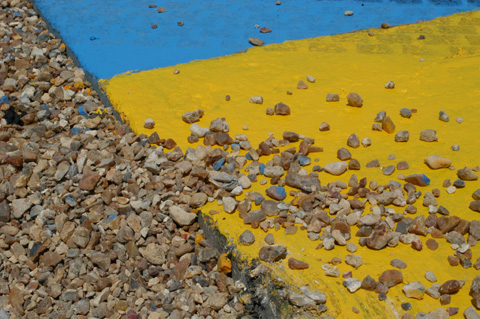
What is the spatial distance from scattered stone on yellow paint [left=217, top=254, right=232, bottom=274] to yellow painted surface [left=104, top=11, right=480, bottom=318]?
0.32 ft

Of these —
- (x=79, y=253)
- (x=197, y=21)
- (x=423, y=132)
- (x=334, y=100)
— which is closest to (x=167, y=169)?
(x=79, y=253)

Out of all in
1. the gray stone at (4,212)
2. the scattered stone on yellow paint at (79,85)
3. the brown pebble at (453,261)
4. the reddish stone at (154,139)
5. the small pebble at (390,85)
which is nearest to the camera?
the brown pebble at (453,261)

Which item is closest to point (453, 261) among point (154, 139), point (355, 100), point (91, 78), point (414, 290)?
point (414, 290)

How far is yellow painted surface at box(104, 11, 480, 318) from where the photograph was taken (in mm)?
2385

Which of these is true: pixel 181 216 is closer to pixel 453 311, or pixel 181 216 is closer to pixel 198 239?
pixel 198 239

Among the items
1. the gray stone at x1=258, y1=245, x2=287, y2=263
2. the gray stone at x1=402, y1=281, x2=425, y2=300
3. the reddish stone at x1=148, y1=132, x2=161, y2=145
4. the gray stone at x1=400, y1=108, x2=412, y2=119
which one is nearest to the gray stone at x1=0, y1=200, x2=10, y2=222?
the reddish stone at x1=148, y1=132, x2=161, y2=145

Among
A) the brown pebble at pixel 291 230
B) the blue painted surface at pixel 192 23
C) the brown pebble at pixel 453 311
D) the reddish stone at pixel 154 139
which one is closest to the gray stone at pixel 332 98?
the blue painted surface at pixel 192 23

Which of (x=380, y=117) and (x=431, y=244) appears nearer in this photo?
(x=431, y=244)

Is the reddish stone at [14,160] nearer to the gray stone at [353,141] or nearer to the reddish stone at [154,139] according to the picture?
the reddish stone at [154,139]

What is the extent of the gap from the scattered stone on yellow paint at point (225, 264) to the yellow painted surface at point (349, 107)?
99 mm

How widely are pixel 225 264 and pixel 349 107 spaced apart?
1.58m

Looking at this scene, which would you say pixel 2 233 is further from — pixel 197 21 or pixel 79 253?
pixel 197 21

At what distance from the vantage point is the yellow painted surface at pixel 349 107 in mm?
2385

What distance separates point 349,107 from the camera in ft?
11.8
